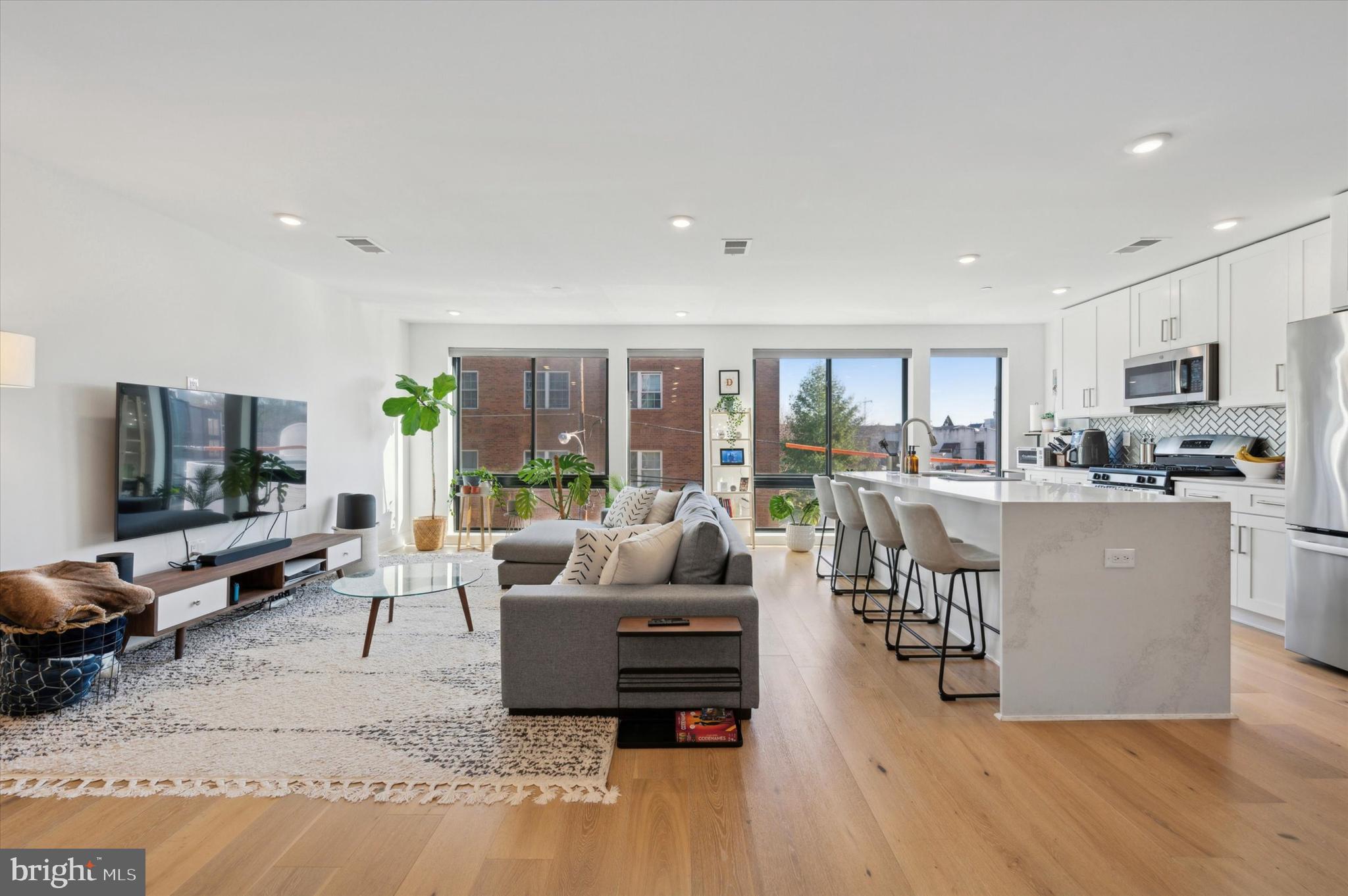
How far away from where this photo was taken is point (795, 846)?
2.00 metres

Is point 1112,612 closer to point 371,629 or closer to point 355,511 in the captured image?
point 371,629

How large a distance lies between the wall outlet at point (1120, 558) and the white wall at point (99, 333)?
4541 millimetres

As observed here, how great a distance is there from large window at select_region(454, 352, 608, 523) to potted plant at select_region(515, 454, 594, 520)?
280 mm

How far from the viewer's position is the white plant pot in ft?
23.2

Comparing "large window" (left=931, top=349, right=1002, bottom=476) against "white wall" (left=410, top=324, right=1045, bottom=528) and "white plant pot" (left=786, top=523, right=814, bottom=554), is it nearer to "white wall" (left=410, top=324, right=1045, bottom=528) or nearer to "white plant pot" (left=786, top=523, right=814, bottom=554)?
"white wall" (left=410, top=324, right=1045, bottom=528)

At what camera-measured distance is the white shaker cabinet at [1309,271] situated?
3854mm

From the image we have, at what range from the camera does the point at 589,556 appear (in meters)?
3.16

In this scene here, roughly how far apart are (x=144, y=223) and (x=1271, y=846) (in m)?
5.56

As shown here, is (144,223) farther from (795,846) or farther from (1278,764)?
(1278,764)

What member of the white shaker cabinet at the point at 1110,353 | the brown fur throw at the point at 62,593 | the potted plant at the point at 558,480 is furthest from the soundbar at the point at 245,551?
the white shaker cabinet at the point at 1110,353

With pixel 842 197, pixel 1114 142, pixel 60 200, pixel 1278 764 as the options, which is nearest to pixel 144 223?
pixel 60 200

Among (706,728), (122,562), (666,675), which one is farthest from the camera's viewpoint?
(122,562)

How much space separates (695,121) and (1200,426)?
15.8 ft

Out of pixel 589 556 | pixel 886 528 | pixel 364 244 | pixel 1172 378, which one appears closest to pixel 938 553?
pixel 886 528
